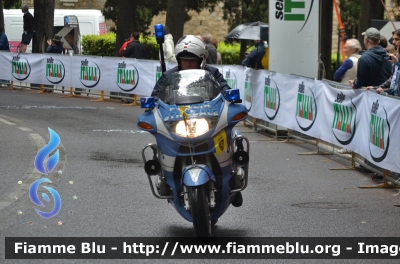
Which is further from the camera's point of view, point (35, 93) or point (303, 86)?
point (35, 93)

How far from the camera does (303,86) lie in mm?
15969

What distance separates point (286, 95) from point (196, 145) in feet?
29.9

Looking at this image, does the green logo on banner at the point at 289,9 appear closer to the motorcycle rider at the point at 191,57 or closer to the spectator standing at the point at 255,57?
the spectator standing at the point at 255,57

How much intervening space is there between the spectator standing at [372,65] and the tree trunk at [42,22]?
70.3ft

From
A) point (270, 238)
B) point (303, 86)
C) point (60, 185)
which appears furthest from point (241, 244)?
point (303, 86)

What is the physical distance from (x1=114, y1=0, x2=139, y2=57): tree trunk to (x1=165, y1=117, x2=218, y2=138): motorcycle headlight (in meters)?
24.0

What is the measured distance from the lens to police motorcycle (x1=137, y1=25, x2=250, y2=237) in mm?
7812

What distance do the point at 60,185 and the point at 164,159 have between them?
3.40m

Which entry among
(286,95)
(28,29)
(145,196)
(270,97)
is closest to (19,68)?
(28,29)

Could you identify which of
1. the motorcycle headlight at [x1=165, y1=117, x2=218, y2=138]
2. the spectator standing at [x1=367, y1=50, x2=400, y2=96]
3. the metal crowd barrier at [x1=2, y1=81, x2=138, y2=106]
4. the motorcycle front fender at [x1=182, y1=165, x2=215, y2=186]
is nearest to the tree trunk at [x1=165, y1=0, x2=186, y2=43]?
the metal crowd barrier at [x1=2, y1=81, x2=138, y2=106]

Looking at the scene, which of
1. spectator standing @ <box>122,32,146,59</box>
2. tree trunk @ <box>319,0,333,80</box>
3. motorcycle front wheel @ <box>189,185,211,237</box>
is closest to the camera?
motorcycle front wheel @ <box>189,185,211,237</box>

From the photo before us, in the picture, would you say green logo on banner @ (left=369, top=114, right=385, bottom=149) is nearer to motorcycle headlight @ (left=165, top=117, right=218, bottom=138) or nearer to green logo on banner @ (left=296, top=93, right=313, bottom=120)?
green logo on banner @ (left=296, top=93, right=313, bottom=120)

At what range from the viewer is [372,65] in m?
13.5

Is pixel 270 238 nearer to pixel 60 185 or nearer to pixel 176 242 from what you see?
pixel 176 242
